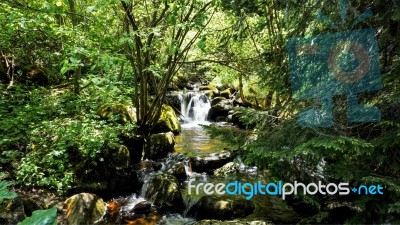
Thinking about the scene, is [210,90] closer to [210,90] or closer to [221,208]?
[210,90]

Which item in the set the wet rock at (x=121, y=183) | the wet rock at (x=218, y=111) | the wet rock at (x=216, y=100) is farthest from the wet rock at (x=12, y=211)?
the wet rock at (x=216, y=100)

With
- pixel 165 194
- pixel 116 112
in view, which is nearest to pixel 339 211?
pixel 165 194

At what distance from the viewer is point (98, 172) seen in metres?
6.48

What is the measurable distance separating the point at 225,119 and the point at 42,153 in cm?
1045

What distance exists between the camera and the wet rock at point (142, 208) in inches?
237

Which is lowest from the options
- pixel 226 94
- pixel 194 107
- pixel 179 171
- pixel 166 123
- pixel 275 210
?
pixel 275 210

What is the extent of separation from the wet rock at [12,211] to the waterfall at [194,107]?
10.8 metres

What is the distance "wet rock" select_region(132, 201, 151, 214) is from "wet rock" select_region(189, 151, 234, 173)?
232 centimetres

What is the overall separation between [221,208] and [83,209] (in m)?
2.46

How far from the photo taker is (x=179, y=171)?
25.4ft

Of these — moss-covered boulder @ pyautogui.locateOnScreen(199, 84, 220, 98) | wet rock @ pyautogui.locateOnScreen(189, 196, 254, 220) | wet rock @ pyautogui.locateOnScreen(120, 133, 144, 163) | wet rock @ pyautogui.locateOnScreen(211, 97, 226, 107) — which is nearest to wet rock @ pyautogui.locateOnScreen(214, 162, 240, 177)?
wet rock @ pyautogui.locateOnScreen(189, 196, 254, 220)

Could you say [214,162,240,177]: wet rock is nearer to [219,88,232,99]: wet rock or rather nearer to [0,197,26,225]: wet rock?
[0,197,26,225]: wet rock

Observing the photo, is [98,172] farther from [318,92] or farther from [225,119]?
[225,119]

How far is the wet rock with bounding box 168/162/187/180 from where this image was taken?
7.68 meters
